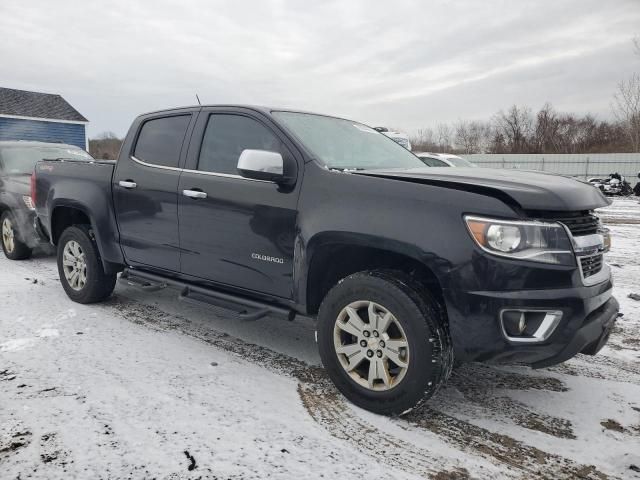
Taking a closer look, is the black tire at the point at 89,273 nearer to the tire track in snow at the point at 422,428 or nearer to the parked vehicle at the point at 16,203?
the tire track in snow at the point at 422,428

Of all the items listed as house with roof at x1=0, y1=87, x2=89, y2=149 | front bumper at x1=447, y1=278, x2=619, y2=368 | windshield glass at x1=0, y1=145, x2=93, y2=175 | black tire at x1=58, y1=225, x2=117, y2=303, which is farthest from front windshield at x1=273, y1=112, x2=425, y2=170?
house with roof at x1=0, y1=87, x2=89, y2=149

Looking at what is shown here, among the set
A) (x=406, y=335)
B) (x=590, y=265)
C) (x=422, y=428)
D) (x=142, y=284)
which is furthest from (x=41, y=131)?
(x=590, y=265)

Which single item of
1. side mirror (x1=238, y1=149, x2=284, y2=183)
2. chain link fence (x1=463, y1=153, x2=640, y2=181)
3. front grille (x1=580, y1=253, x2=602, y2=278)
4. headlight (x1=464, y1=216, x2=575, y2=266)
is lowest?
front grille (x1=580, y1=253, x2=602, y2=278)

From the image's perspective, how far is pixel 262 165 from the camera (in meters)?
3.00

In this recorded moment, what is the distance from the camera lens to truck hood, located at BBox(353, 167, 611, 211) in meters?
2.43

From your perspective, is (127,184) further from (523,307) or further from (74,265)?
(523,307)

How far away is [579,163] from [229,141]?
35.4 meters

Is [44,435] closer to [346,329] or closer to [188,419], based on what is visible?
[188,419]

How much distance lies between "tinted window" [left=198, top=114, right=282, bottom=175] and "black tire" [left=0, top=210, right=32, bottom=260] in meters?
4.54

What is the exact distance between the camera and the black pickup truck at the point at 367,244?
240 centimetres

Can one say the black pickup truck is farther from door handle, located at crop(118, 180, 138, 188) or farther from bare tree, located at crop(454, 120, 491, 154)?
bare tree, located at crop(454, 120, 491, 154)

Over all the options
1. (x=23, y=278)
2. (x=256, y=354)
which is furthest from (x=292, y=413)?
(x=23, y=278)

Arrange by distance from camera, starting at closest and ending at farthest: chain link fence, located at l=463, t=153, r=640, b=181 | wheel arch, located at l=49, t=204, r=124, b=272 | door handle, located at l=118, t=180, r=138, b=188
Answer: door handle, located at l=118, t=180, r=138, b=188 < wheel arch, located at l=49, t=204, r=124, b=272 < chain link fence, located at l=463, t=153, r=640, b=181

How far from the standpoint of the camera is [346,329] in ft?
9.25
